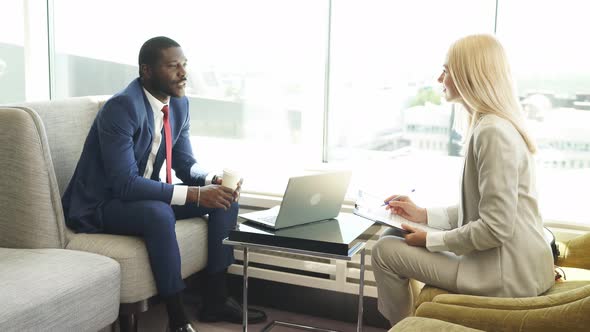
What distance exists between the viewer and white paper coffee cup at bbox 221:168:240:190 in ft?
8.55

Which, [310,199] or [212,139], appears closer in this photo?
[310,199]

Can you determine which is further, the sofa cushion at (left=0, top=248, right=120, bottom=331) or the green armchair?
the sofa cushion at (left=0, top=248, right=120, bottom=331)

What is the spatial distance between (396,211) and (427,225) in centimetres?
12

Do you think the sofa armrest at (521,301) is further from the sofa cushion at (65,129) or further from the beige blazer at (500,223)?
the sofa cushion at (65,129)

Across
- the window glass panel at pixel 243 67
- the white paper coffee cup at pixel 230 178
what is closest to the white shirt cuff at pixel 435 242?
the white paper coffee cup at pixel 230 178

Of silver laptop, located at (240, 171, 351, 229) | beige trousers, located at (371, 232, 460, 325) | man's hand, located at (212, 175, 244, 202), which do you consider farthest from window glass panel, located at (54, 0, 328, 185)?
beige trousers, located at (371, 232, 460, 325)

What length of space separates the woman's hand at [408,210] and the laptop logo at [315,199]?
26cm

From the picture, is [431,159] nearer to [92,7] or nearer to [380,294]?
[380,294]

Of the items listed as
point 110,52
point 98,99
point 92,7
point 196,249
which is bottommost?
point 196,249

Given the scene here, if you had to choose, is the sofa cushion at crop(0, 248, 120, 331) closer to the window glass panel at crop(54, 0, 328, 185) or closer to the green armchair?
the green armchair

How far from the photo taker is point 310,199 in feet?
7.55

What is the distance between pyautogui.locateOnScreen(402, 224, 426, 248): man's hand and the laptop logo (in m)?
0.33

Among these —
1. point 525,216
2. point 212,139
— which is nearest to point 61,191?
point 212,139

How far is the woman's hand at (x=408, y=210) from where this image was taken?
2373mm
